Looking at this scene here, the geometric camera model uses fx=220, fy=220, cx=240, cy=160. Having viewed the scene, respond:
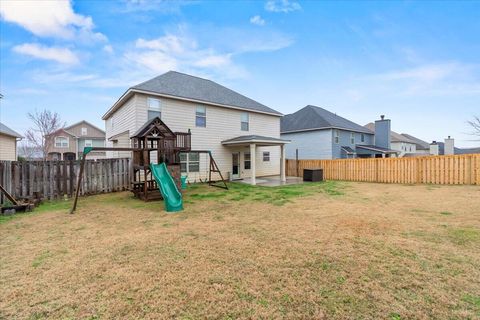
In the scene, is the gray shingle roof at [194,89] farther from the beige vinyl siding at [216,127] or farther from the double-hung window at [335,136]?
the double-hung window at [335,136]

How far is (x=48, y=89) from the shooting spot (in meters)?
20.8

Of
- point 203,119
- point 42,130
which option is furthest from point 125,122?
point 42,130

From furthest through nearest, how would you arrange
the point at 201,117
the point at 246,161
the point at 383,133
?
the point at 383,133
the point at 246,161
the point at 201,117

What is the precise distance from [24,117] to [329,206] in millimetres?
36101

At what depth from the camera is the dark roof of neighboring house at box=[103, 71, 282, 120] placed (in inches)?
488

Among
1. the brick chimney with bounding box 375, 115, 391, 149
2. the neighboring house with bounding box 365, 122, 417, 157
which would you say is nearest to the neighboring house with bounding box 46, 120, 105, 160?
the brick chimney with bounding box 375, 115, 391, 149

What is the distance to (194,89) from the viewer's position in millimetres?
14438

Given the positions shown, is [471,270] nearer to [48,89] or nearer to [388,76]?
[388,76]

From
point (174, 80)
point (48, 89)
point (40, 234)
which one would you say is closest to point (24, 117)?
point (48, 89)

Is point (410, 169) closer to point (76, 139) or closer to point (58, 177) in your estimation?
point (58, 177)

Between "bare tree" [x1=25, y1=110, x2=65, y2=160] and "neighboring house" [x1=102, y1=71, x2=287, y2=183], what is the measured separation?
16776 millimetres

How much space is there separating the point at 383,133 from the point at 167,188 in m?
27.7

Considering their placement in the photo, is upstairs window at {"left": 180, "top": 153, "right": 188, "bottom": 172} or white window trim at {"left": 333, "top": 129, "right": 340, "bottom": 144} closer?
upstairs window at {"left": 180, "top": 153, "right": 188, "bottom": 172}

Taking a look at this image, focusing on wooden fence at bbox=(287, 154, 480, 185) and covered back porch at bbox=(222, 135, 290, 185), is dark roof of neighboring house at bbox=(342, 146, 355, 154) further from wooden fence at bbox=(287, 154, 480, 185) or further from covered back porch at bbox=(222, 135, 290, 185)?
covered back porch at bbox=(222, 135, 290, 185)
